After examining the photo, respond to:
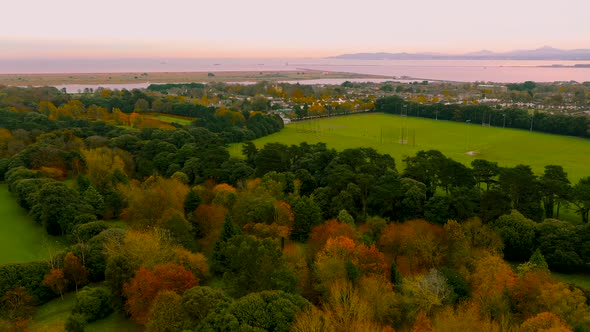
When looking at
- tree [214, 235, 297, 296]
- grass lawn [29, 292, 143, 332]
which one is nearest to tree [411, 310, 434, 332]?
tree [214, 235, 297, 296]

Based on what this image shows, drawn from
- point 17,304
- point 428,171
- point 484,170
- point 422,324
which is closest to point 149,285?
point 17,304

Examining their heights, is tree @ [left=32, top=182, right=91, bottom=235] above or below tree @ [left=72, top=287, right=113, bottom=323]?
above

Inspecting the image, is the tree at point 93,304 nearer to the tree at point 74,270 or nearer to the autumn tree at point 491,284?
the tree at point 74,270

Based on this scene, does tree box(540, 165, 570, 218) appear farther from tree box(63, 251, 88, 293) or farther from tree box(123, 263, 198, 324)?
tree box(63, 251, 88, 293)

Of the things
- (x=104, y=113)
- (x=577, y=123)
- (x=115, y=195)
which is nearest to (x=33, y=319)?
(x=115, y=195)

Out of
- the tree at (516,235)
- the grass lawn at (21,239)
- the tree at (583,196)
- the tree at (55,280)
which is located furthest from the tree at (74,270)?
the tree at (583,196)

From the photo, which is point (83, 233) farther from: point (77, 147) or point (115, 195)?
point (77, 147)
